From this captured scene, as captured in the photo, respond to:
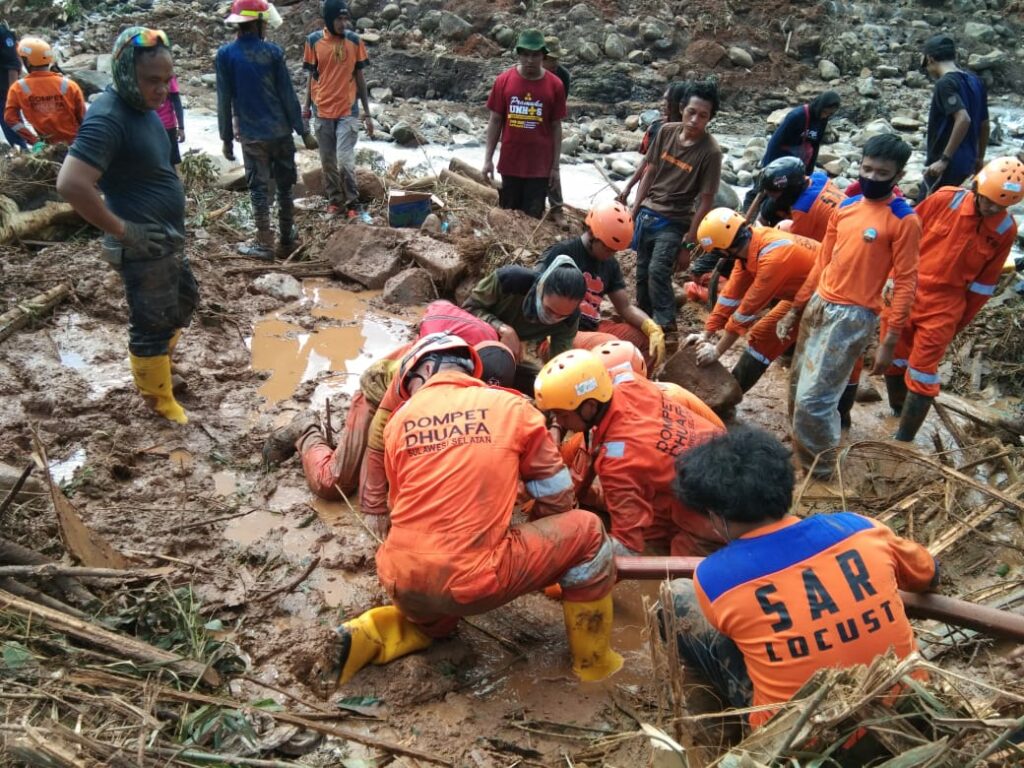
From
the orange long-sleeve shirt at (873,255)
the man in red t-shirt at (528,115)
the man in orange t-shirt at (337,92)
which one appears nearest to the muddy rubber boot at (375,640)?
the orange long-sleeve shirt at (873,255)

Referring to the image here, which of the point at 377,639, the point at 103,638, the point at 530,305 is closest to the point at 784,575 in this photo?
the point at 377,639

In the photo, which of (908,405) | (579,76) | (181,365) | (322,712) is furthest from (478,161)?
(322,712)

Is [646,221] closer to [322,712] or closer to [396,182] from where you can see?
[396,182]

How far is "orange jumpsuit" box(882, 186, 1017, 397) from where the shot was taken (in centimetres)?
446

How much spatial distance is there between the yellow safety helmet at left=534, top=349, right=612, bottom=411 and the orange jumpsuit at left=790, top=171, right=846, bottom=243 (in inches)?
110

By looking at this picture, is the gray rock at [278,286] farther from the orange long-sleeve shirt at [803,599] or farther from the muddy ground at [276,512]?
the orange long-sleeve shirt at [803,599]

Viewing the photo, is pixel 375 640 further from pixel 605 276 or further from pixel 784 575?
pixel 605 276

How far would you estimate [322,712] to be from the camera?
8.91 feet

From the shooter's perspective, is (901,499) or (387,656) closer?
(387,656)

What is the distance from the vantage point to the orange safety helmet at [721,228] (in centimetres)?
479

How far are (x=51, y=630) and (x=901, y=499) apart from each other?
385 cm

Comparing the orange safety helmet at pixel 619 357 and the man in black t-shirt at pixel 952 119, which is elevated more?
→ the man in black t-shirt at pixel 952 119

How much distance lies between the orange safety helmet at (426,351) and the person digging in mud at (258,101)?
13.5 ft

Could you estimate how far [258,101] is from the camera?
21.3 ft
